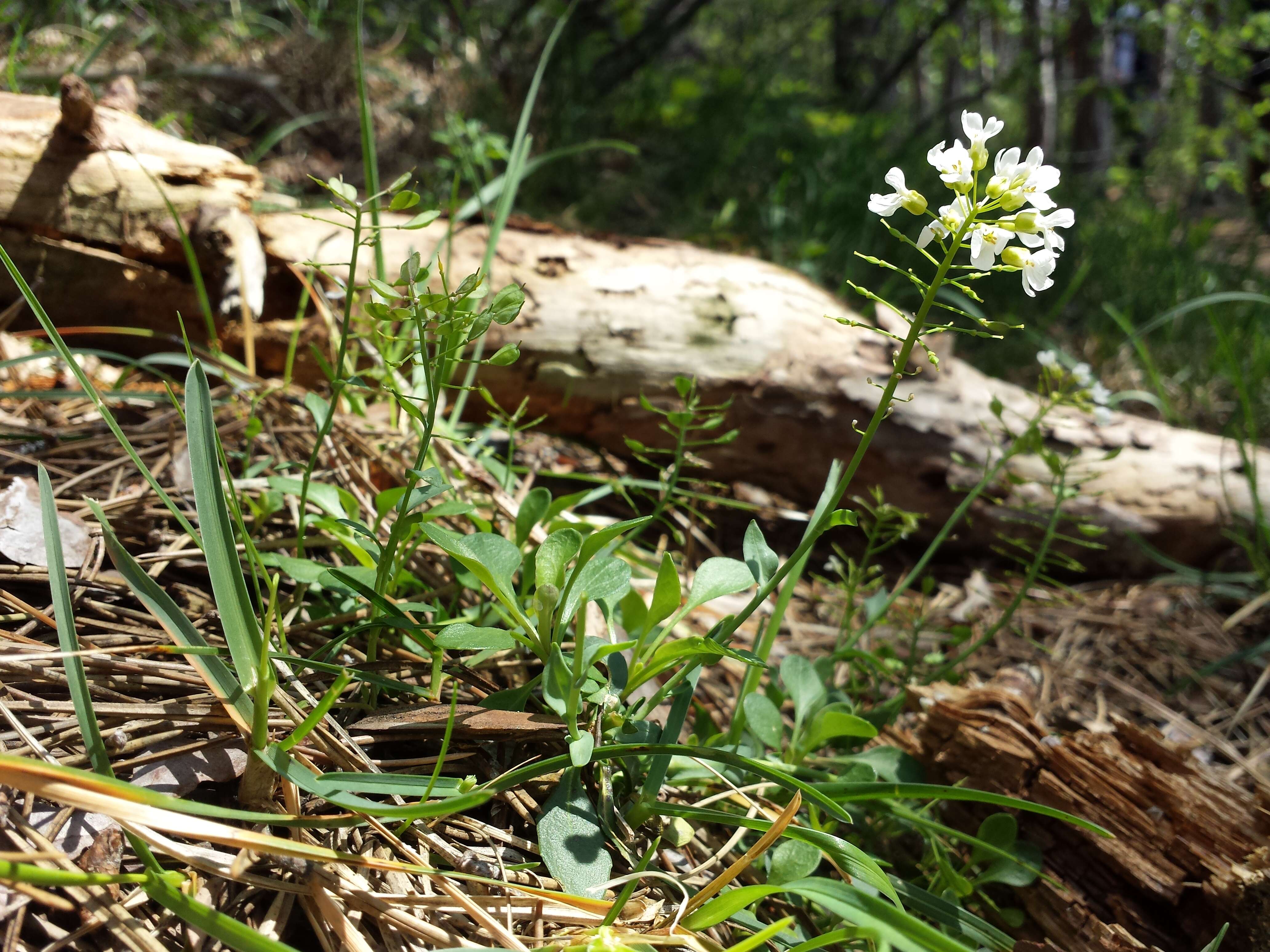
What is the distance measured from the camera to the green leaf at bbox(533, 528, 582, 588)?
1129 mm

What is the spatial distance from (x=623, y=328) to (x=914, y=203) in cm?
146

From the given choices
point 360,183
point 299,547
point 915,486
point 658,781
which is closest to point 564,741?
point 658,781

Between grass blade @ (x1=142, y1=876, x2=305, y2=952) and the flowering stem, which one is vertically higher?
the flowering stem

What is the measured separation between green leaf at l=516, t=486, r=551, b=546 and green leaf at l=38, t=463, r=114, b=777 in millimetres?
653

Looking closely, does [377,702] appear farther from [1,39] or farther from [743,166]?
[743,166]

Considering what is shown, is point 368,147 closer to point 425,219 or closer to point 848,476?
point 425,219

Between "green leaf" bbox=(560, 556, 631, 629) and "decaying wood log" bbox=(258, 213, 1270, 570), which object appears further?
"decaying wood log" bbox=(258, 213, 1270, 570)

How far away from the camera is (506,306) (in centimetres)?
98

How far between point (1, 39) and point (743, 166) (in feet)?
11.9

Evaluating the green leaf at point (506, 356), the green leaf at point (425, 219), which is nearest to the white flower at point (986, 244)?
the green leaf at point (506, 356)

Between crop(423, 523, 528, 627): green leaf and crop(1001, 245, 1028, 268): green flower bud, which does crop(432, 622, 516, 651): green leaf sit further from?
crop(1001, 245, 1028, 268): green flower bud

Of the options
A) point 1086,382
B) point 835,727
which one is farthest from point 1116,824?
point 1086,382

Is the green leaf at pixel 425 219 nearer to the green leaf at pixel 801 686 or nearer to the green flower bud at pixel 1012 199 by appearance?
the green flower bud at pixel 1012 199

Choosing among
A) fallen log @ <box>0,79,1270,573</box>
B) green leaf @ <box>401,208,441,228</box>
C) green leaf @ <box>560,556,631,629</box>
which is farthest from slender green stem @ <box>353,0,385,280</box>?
green leaf @ <box>560,556,631,629</box>
